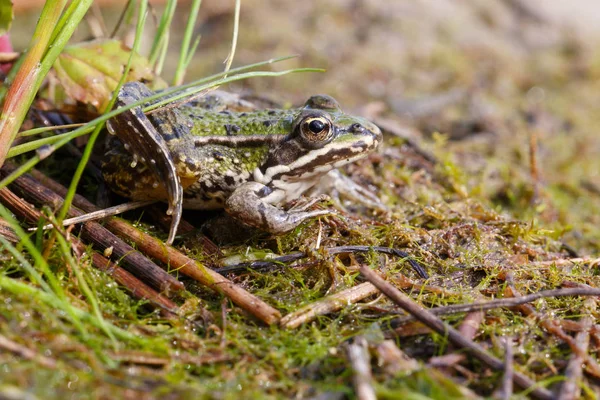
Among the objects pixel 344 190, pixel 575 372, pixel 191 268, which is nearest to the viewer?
pixel 575 372

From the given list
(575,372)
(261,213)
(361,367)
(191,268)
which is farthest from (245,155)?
(575,372)

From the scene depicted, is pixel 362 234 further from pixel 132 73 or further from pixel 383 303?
pixel 132 73

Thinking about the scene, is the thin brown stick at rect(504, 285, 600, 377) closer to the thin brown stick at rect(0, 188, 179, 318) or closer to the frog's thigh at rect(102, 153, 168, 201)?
the thin brown stick at rect(0, 188, 179, 318)

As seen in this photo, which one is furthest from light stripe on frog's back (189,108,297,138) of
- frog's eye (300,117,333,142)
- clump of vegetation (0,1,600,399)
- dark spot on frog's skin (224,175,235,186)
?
clump of vegetation (0,1,600,399)

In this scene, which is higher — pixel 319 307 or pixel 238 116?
pixel 238 116

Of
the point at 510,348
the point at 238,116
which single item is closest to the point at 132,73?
the point at 238,116

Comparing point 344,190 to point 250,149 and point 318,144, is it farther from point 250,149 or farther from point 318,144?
point 250,149
